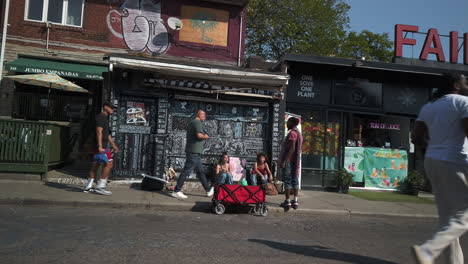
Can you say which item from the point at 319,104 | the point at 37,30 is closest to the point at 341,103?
the point at 319,104

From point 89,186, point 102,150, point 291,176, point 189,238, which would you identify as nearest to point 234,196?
point 291,176

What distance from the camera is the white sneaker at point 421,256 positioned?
10.0 feet

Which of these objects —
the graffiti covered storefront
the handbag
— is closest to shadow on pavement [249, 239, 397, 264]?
the handbag

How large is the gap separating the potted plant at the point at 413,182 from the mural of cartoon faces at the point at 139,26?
9.11 meters

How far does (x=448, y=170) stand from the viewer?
10.7 ft

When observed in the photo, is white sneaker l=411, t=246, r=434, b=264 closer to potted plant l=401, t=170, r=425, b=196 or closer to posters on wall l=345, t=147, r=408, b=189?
posters on wall l=345, t=147, r=408, b=189

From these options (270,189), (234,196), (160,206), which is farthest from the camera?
(270,189)

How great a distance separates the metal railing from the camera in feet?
28.0

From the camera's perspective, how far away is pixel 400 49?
1400cm

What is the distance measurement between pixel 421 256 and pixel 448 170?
2.58 ft

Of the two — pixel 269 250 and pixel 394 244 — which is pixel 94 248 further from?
pixel 394 244

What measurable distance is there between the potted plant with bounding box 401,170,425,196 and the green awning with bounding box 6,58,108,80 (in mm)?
10035

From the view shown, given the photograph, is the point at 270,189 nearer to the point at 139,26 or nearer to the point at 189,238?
the point at 189,238

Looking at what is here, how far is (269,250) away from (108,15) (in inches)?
440
